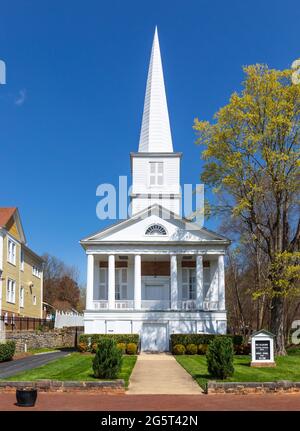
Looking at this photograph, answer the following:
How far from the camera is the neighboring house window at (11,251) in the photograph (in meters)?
41.5

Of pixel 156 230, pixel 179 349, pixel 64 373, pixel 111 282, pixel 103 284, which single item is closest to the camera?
pixel 64 373

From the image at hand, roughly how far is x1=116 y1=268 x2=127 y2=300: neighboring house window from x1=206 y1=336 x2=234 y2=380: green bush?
70.9ft

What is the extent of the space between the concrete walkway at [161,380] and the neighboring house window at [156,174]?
1967cm

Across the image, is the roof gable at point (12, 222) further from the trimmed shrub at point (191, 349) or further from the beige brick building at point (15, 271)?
the trimmed shrub at point (191, 349)

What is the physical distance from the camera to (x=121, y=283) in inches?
1566

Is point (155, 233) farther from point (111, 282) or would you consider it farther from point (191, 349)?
point (191, 349)

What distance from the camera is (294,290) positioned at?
96.8 feet

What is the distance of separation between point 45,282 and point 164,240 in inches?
2330

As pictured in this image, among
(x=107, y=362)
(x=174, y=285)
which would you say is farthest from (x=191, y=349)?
(x=107, y=362)

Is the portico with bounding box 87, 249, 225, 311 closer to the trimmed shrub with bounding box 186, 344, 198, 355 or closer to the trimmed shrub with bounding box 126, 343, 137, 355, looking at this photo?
the trimmed shrub with bounding box 186, 344, 198, 355

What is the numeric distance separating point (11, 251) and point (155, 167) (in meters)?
13.3

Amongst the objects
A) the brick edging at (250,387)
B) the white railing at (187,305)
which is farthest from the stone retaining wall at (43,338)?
the brick edging at (250,387)
